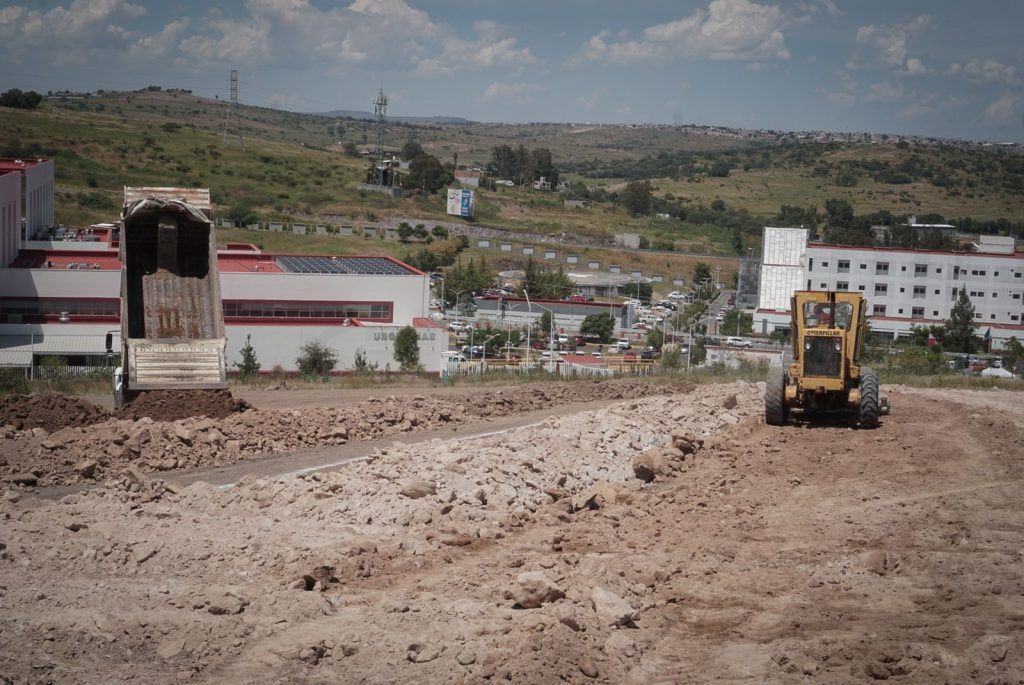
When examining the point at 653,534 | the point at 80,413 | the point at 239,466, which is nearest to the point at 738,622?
the point at 653,534

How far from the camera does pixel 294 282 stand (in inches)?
1839

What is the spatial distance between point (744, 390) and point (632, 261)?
208 ft

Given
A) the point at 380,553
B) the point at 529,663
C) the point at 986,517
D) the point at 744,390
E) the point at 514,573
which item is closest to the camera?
the point at 529,663

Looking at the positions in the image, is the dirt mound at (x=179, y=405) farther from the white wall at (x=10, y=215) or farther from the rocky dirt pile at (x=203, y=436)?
the white wall at (x=10, y=215)

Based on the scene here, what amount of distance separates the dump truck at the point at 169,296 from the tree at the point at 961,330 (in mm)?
37142

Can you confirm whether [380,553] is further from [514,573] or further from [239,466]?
[239,466]

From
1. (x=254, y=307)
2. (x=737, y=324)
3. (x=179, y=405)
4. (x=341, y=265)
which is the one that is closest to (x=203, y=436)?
(x=179, y=405)

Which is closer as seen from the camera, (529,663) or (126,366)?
(529,663)

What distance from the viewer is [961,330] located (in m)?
49.4

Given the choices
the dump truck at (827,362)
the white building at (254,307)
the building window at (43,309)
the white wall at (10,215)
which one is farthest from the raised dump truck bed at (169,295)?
the white wall at (10,215)

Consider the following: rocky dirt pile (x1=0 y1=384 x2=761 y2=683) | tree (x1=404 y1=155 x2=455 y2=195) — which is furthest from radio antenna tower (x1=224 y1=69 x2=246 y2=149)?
rocky dirt pile (x1=0 y1=384 x2=761 y2=683)

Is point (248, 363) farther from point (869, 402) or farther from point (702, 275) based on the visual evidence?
point (702, 275)

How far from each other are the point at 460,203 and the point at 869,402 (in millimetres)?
84365

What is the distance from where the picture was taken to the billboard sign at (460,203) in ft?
336
